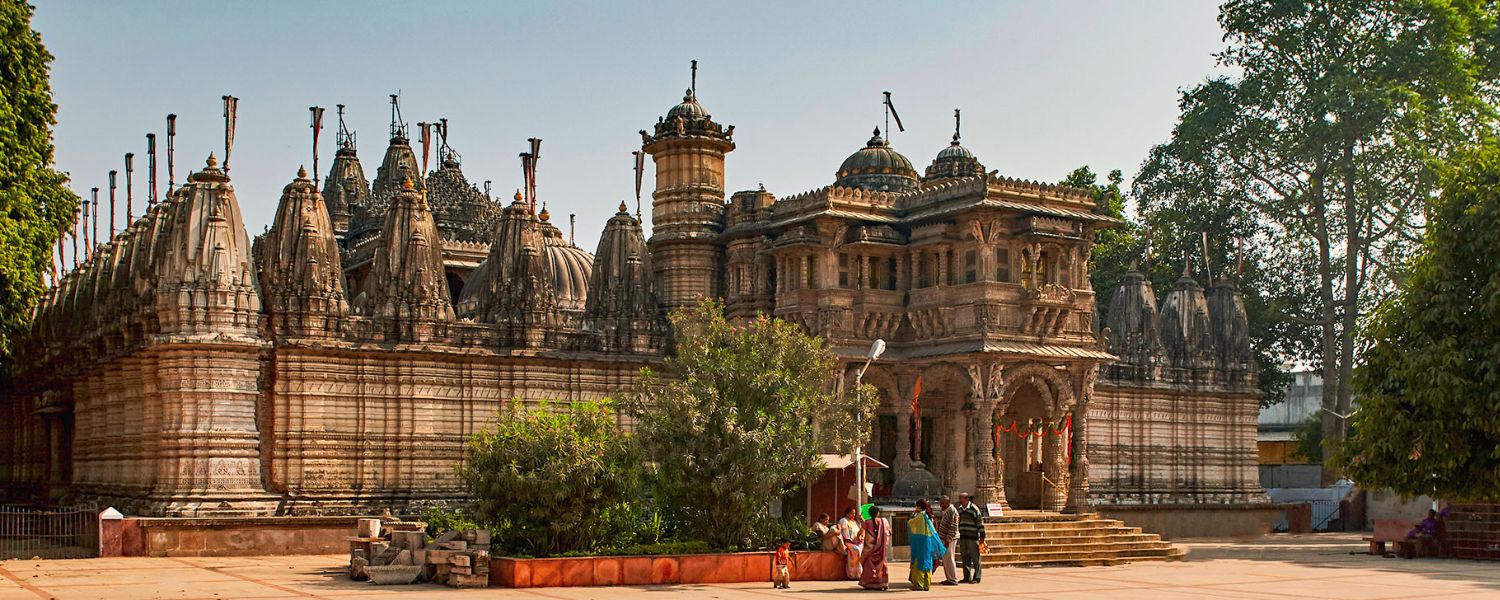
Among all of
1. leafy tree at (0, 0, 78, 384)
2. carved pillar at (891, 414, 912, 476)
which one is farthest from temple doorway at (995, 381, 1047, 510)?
leafy tree at (0, 0, 78, 384)

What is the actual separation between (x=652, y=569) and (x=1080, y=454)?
14527mm

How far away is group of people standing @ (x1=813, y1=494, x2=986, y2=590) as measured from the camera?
81.8 feet

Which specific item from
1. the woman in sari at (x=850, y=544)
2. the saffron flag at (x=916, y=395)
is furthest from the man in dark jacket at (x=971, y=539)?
the saffron flag at (x=916, y=395)

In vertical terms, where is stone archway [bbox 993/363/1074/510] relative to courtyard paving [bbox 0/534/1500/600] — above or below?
above

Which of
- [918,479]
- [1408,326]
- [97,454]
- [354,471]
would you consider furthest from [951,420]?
[97,454]

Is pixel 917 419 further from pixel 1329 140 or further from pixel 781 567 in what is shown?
pixel 1329 140

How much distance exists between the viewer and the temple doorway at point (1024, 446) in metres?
38.6

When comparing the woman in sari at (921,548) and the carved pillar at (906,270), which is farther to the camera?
the carved pillar at (906,270)

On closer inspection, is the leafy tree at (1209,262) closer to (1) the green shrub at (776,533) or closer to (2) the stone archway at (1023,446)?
(2) the stone archway at (1023,446)

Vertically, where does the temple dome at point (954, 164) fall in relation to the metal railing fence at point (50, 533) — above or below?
above

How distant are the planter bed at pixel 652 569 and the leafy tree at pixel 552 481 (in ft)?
2.49

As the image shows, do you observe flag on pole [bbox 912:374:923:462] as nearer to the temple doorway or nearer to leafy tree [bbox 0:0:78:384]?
the temple doorway

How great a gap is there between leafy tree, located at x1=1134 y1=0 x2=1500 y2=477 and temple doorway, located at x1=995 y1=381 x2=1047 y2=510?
14.1m

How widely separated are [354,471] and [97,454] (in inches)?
270
